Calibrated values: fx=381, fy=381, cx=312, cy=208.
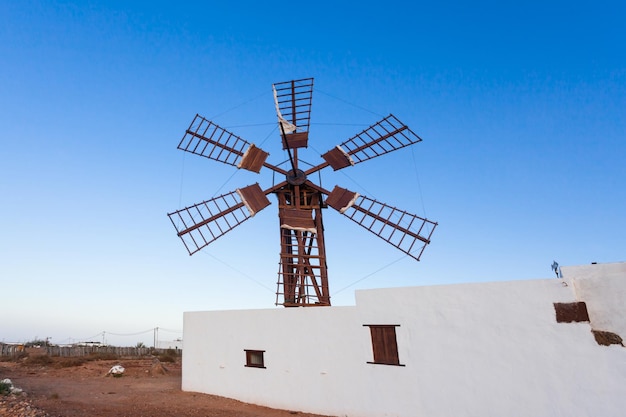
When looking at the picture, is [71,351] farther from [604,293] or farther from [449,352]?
[604,293]

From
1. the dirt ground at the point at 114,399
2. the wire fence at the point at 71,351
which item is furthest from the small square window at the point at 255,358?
the wire fence at the point at 71,351

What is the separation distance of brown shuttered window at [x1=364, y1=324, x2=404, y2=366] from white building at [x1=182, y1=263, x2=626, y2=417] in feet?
0.08

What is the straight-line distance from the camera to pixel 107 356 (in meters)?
27.7

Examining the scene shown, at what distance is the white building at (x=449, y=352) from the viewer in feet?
23.9

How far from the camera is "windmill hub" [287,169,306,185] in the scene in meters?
14.9

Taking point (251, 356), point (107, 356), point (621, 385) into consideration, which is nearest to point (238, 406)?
point (251, 356)

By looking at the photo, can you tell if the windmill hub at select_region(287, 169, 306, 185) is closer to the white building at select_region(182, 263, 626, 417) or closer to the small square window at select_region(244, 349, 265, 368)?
the white building at select_region(182, 263, 626, 417)

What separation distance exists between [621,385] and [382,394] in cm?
471

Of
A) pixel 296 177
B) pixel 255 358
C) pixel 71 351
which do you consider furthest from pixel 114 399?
pixel 71 351

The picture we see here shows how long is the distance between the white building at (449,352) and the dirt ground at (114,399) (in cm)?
94

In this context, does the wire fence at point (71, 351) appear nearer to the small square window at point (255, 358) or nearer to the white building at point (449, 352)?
the small square window at point (255, 358)

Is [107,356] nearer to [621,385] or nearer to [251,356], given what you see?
[251,356]

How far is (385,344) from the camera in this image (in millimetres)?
9430

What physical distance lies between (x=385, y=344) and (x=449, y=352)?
5.13ft
